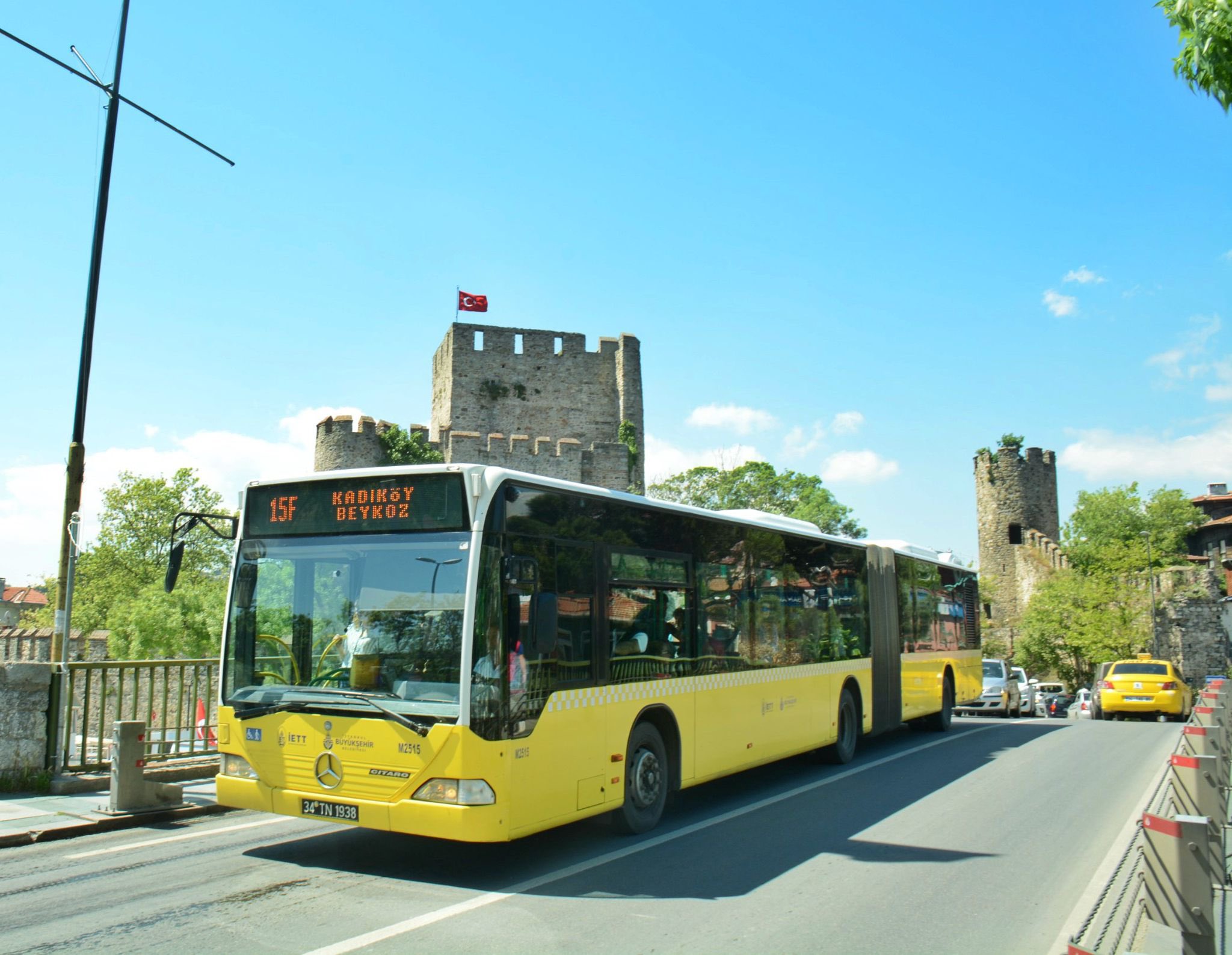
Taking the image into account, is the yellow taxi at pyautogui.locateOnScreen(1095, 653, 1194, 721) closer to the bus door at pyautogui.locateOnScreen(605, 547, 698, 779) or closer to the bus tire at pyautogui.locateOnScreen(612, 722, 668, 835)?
the bus door at pyautogui.locateOnScreen(605, 547, 698, 779)

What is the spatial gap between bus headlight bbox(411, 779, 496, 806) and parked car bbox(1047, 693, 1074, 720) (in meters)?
34.3

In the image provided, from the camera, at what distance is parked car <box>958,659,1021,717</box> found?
77.9 ft

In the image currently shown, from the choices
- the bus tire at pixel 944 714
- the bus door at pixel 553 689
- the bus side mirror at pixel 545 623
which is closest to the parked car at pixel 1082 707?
the bus tire at pixel 944 714

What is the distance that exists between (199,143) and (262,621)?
6899 mm

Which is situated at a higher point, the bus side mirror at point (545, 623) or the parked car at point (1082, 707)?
the bus side mirror at point (545, 623)

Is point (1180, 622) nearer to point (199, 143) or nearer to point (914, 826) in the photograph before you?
point (914, 826)

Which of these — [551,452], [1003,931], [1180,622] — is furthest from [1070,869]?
[1180,622]

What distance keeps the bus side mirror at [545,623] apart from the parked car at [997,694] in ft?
62.2

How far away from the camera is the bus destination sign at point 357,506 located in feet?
21.3

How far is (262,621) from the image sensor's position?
277 inches

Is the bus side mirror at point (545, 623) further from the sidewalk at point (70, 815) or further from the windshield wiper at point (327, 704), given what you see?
the sidewalk at point (70, 815)

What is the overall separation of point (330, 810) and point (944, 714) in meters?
12.6

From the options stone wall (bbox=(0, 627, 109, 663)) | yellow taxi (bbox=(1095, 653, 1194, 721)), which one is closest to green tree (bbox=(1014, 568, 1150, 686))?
yellow taxi (bbox=(1095, 653, 1194, 721))

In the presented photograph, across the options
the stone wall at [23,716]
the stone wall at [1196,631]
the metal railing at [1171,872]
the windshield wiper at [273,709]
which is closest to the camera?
the metal railing at [1171,872]
